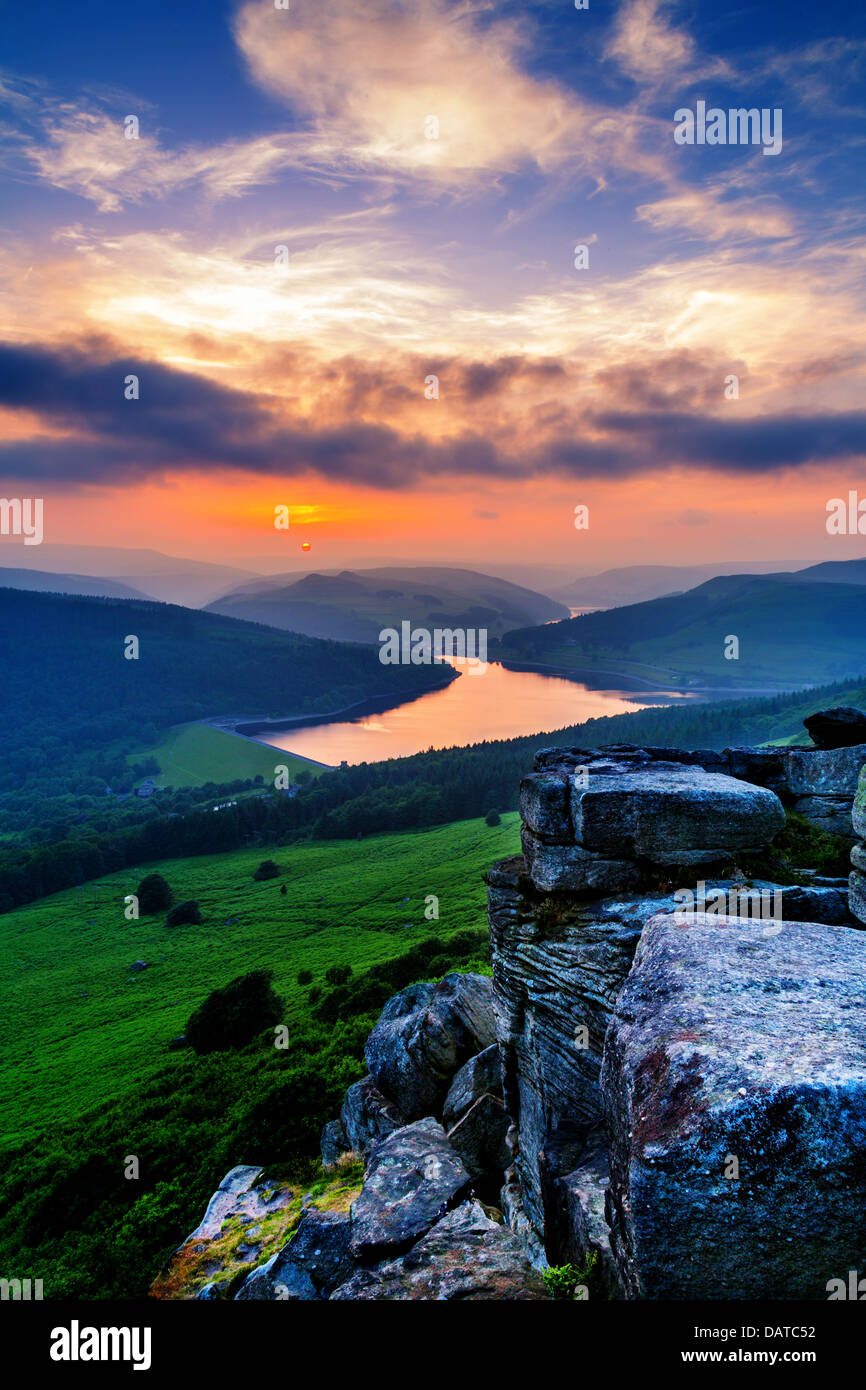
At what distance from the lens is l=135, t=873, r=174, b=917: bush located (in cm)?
10494

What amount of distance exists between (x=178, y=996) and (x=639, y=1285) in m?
74.2

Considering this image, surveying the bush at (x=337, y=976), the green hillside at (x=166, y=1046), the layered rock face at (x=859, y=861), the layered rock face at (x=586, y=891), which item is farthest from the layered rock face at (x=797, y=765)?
the bush at (x=337, y=976)

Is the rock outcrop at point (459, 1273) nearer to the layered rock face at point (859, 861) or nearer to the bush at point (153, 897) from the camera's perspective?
the layered rock face at point (859, 861)

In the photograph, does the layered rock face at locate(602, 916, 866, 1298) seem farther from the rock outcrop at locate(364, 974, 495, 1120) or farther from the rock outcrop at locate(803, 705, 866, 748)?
the rock outcrop at locate(364, 974, 495, 1120)

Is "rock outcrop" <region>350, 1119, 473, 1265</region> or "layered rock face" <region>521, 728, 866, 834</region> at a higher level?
"layered rock face" <region>521, 728, 866, 834</region>

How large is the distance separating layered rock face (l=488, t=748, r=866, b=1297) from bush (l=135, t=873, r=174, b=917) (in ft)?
342

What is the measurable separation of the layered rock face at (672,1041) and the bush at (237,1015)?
37.9 meters

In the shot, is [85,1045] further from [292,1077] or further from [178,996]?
[292,1077]

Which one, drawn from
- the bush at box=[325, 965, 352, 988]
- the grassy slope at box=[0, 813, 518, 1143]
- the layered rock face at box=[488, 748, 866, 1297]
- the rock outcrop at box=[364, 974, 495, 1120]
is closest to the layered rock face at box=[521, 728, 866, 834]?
the layered rock face at box=[488, 748, 866, 1297]

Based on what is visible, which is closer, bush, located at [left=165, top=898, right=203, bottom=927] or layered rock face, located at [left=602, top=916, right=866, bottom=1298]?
layered rock face, located at [left=602, top=916, right=866, bottom=1298]

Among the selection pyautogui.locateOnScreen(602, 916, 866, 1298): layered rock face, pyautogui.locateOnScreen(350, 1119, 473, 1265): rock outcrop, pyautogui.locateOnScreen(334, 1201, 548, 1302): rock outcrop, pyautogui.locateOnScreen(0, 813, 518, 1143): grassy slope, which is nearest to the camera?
pyautogui.locateOnScreen(602, 916, 866, 1298): layered rock face
